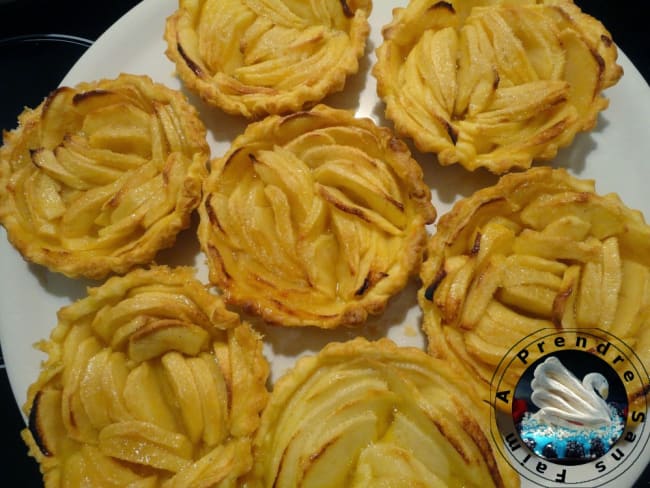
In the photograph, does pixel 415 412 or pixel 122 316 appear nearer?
pixel 415 412

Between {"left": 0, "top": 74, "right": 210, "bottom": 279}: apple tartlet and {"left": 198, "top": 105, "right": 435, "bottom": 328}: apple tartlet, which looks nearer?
{"left": 198, "top": 105, "right": 435, "bottom": 328}: apple tartlet

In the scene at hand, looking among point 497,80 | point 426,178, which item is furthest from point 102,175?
point 497,80

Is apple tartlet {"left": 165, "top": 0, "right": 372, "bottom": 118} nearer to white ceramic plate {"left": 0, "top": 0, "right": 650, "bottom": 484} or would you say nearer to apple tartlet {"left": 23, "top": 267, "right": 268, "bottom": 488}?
white ceramic plate {"left": 0, "top": 0, "right": 650, "bottom": 484}

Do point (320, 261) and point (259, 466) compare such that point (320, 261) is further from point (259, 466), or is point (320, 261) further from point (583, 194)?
point (583, 194)

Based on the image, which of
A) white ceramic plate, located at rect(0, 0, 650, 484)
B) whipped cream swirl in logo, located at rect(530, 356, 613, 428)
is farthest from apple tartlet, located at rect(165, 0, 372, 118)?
whipped cream swirl in logo, located at rect(530, 356, 613, 428)

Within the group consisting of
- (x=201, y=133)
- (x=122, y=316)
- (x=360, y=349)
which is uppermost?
(x=201, y=133)

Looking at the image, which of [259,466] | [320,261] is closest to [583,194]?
[320,261]

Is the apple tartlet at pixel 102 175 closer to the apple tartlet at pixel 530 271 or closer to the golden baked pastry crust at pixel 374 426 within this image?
the golden baked pastry crust at pixel 374 426
